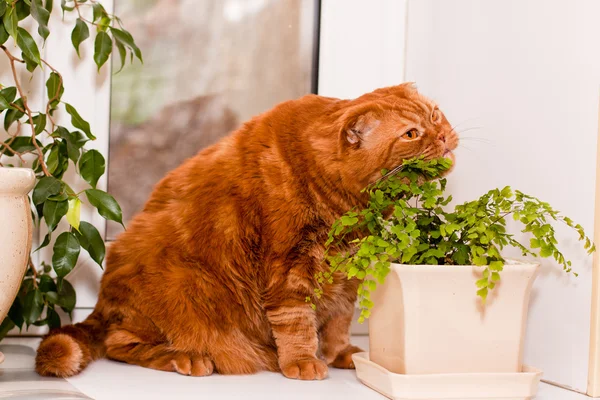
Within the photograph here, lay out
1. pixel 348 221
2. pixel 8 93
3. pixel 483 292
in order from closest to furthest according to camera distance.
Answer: pixel 483 292, pixel 348 221, pixel 8 93

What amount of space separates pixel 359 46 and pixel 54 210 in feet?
3.39

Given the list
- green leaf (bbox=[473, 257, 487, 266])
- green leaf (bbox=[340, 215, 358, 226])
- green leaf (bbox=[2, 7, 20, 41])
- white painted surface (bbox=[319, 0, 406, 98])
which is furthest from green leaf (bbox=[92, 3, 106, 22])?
green leaf (bbox=[473, 257, 487, 266])

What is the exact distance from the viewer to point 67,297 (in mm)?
1646

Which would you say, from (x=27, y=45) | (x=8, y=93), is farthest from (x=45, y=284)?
(x=27, y=45)

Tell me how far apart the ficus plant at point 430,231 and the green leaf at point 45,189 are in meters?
0.58

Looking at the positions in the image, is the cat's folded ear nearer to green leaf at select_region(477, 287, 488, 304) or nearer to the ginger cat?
the ginger cat

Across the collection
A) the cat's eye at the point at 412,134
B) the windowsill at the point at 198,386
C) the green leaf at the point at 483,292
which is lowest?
the windowsill at the point at 198,386

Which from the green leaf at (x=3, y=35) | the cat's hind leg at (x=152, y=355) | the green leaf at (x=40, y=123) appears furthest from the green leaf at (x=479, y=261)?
the green leaf at (x=3, y=35)

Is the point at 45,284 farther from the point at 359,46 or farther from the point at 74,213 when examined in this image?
the point at 359,46

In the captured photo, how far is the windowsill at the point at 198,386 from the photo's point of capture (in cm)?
124

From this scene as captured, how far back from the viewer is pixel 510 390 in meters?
1.21

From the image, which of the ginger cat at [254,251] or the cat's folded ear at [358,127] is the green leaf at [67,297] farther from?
the cat's folded ear at [358,127]

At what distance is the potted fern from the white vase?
595 mm

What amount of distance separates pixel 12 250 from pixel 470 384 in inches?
34.6
